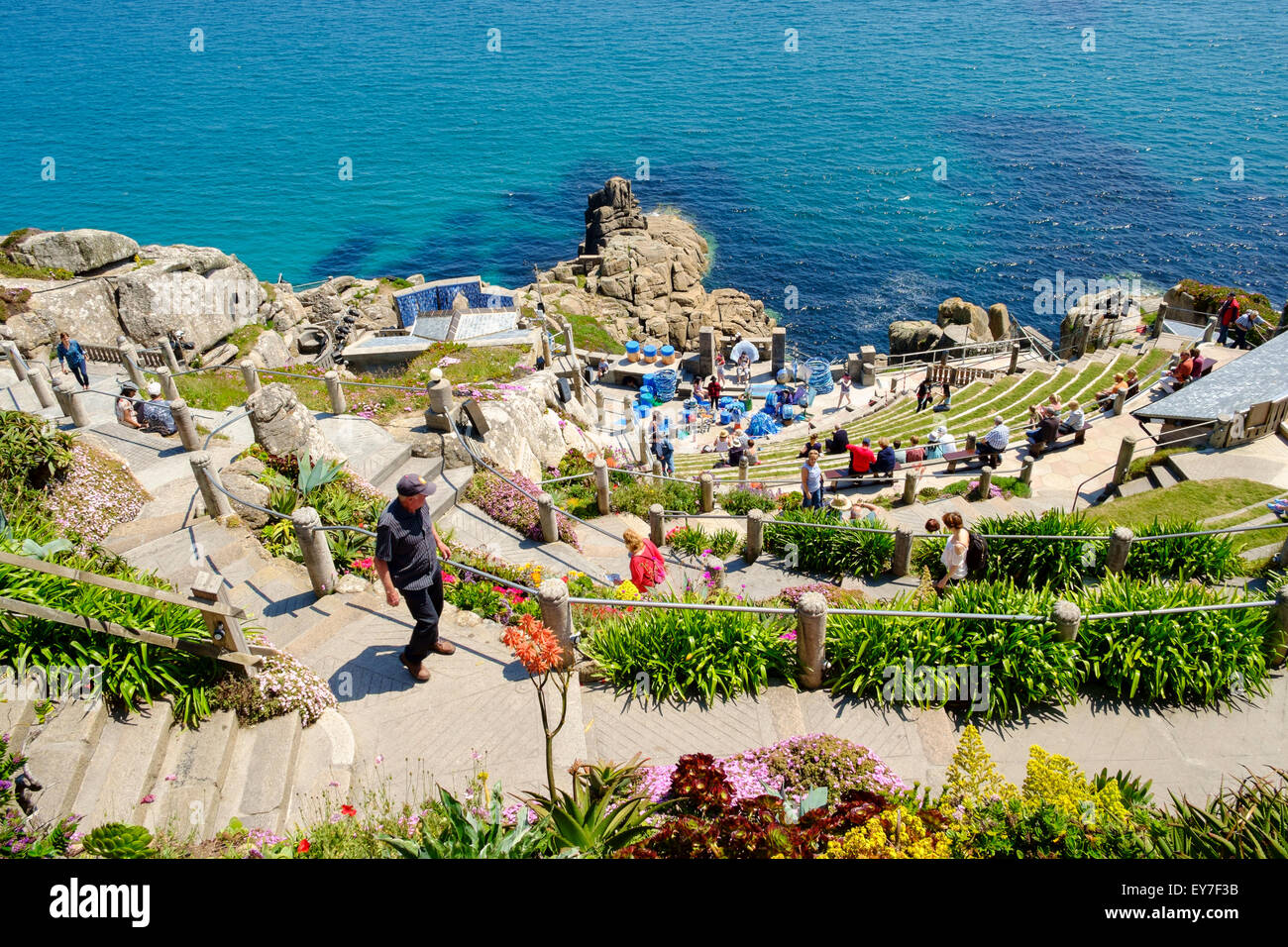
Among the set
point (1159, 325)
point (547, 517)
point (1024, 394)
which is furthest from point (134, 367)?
point (1159, 325)

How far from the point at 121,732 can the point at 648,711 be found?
16.3 feet

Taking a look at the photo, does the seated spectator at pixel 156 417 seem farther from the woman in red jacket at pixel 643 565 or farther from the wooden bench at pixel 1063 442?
the wooden bench at pixel 1063 442

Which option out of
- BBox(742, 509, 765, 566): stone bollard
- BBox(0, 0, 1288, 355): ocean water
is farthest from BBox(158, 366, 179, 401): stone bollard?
BBox(0, 0, 1288, 355): ocean water

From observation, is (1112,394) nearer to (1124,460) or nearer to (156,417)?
(1124,460)

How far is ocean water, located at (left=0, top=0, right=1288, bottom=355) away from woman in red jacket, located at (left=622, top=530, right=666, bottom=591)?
120 ft

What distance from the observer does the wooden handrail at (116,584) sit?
241 inches

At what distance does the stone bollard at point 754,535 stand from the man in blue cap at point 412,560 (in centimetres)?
637

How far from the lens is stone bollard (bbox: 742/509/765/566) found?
43.2ft

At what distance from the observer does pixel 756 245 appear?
57.2 m

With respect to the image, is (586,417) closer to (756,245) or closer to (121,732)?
(121,732)

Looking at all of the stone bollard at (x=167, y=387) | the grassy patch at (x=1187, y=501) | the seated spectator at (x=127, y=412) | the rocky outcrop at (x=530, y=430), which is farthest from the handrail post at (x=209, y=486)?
the grassy patch at (x=1187, y=501)

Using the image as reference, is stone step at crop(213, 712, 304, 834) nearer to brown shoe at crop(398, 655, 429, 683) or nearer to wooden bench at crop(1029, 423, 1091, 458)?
brown shoe at crop(398, 655, 429, 683)
